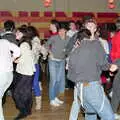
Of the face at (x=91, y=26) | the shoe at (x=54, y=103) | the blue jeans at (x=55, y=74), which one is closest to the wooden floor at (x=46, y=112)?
the shoe at (x=54, y=103)

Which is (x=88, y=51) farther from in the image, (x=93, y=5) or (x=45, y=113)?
(x=93, y=5)

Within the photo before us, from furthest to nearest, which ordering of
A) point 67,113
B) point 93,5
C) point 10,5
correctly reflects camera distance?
point 93,5 → point 10,5 → point 67,113

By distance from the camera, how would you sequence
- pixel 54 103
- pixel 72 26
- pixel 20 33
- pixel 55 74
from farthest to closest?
pixel 72 26, pixel 54 103, pixel 55 74, pixel 20 33

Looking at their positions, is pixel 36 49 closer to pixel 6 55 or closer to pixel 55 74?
pixel 55 74

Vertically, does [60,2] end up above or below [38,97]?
above

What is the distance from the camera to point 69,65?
13.4ft

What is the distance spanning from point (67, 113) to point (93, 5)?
7.14 metres

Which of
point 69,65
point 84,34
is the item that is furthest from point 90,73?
point 84,34

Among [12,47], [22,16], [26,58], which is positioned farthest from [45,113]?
[22,16]

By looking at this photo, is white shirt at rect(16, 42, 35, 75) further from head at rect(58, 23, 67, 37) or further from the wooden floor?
head at rect(58, 23, 67, 37)

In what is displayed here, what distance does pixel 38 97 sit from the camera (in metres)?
6.31

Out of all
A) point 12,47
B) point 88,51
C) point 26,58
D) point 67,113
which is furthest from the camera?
point 67,113

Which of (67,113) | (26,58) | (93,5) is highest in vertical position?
(93,5)

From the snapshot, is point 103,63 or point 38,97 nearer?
point 103,63
